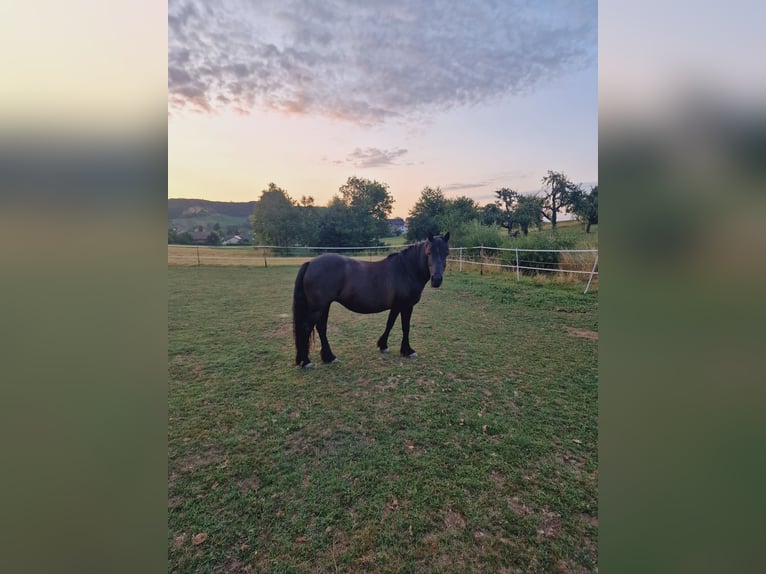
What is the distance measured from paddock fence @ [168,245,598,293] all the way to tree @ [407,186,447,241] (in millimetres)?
496

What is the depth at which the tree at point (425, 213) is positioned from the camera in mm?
5109

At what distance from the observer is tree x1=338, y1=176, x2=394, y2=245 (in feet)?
20.8

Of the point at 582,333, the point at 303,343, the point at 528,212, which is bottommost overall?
the point at 582,333

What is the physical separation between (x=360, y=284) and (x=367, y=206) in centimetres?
384

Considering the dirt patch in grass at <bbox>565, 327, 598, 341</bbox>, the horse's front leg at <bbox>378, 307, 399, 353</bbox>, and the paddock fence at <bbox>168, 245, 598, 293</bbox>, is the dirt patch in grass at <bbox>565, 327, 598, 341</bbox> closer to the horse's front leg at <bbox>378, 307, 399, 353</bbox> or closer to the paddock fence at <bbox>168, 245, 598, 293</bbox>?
the paddock fence at <bbox>168, 245, 598, 293</bbox>

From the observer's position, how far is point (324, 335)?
3.39 m

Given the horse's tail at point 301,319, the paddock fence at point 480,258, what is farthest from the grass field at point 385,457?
the paddock fence at point 480,258

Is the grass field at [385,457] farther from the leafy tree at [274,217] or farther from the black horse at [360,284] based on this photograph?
the leafy tree at [274,217]

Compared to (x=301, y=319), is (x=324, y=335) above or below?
below

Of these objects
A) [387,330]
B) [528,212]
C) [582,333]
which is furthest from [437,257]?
[528,212]

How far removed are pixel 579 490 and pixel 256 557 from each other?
70.8 inches

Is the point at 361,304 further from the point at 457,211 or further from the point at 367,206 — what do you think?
the point at 367,206
